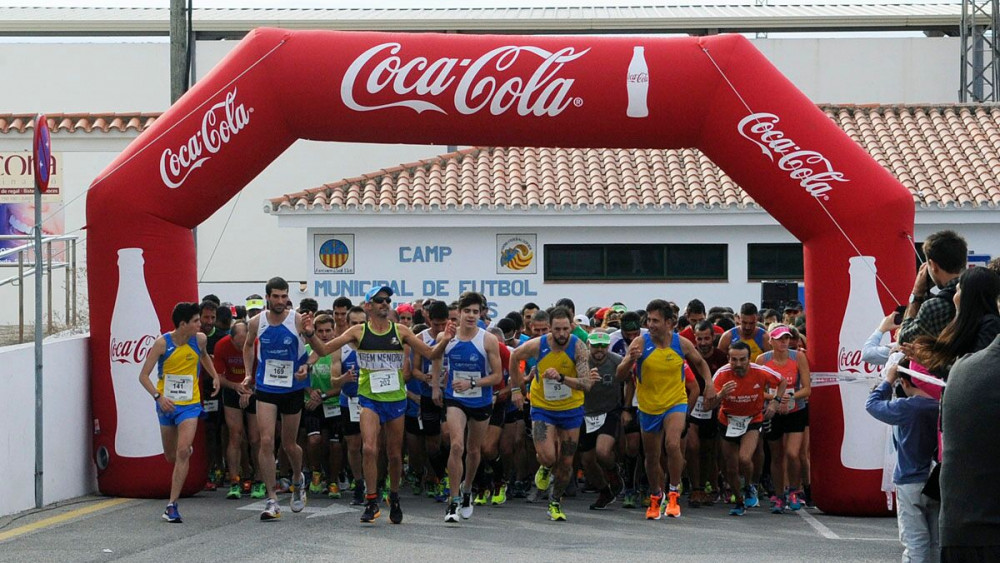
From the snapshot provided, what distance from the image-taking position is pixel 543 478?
13.4 meters

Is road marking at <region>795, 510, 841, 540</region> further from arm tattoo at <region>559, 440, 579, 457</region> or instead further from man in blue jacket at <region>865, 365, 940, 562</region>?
man in blue jacket at <region>865, 365, 940, 562</region>

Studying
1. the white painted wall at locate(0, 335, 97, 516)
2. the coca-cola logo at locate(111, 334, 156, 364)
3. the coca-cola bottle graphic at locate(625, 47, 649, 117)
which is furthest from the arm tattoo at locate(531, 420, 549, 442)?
the white painted wall at locate(0, 335, 97, 516)

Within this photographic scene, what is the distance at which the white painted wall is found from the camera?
11250 mm

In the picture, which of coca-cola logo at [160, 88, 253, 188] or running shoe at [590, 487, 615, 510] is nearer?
coca-cola logo at [160, 88, 253, 188]

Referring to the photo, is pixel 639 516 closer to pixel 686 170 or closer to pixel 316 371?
pixel 316 371

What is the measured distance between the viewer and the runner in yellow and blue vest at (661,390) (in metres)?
12.3

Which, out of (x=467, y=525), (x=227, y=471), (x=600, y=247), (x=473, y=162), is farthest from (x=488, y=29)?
(x=467, y=525)

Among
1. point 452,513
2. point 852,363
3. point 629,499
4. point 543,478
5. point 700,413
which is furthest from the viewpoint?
point 543,478

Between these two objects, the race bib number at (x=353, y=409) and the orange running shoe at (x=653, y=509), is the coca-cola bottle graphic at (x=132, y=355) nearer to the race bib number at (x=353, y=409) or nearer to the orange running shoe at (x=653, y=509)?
the race bib number at (x=353, y=409)

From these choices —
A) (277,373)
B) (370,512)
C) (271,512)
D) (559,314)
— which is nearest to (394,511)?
(370,512)

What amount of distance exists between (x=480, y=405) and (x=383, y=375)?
3.17 feet

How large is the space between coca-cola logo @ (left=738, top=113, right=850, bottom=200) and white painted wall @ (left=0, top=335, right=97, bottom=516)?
6.27 metres

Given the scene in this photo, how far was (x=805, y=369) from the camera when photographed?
12.5m

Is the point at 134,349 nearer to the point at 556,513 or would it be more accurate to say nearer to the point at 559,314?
the point at 559,314
